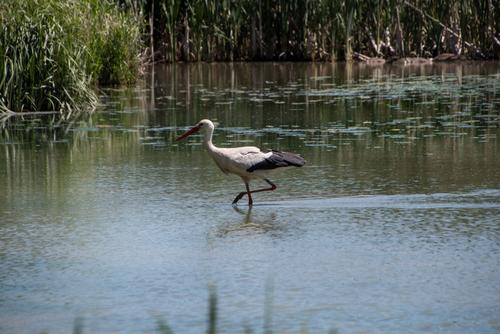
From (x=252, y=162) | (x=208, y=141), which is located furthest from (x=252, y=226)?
(x=208, y=141)

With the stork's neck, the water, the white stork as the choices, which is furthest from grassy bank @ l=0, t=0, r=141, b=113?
the white stork

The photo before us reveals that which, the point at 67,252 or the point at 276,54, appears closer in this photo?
the point at 67,252

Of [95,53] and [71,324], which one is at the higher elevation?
[95,53]

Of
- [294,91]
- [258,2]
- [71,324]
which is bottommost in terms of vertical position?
[71,324]

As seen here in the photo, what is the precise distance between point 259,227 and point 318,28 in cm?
1745

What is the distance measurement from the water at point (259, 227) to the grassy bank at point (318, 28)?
944cm

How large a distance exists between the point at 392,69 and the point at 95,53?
7333mm

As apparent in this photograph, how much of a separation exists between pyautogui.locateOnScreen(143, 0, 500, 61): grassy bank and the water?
9436mm

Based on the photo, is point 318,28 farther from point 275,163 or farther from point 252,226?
point 252,226

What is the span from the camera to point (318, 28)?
2475cm

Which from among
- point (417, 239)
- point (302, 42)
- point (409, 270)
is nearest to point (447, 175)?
point (417, 239)

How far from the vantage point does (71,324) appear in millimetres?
5516

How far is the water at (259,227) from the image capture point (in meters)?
5.67

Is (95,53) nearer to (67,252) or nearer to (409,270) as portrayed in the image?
(67,252)
